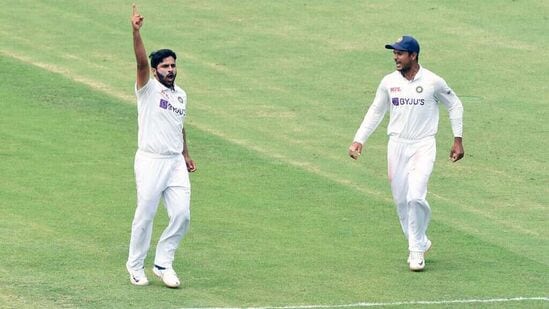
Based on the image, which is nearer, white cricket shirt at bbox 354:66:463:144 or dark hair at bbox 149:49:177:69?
dark hair at bbox 149:49:177:69

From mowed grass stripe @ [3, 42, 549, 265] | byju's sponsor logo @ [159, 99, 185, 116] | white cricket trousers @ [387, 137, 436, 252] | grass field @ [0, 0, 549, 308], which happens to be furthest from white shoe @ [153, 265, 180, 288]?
mowed grass stripe @ [3, 42, 549, 265]

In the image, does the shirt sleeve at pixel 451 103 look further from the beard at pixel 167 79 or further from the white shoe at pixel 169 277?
the white shoe at pixel 169 277

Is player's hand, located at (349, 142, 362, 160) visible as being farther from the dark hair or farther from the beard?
the dark hair

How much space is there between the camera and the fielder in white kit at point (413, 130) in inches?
629

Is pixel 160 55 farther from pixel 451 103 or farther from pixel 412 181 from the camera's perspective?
pixel 451 103

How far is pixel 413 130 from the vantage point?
1614 cm

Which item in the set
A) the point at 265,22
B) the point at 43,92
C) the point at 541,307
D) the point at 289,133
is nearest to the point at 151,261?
the point at 541,307

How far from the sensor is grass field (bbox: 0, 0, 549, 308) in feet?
49.9

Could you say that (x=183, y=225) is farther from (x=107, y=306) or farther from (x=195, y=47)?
(x=195, y=47)

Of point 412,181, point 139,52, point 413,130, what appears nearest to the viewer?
point 139,52

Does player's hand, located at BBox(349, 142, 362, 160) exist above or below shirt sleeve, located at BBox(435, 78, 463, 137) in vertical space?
below

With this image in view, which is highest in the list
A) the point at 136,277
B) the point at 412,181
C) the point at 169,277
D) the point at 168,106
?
the point at 168,106

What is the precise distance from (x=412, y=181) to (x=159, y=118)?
3062 mm

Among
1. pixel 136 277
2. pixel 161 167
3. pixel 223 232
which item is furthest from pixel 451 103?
pixel 136 277
